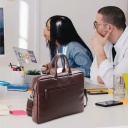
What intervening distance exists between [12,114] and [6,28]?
2.55 meters

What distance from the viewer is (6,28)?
12.5 ft

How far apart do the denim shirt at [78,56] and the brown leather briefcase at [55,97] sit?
141 cm

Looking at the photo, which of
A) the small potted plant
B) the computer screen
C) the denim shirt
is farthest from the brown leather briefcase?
the denim shirt

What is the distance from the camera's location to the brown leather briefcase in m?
1.25

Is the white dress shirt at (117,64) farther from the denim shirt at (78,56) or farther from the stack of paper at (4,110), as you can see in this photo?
the stack of paper at (4,110)

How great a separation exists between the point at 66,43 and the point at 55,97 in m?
1.76

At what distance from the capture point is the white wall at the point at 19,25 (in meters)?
3.78

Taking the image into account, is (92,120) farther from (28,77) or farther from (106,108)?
(28,77)

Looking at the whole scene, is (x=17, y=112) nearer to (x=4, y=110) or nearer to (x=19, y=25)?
(x=4, y=110)

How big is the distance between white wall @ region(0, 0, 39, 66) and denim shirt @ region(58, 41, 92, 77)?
3.23 feet

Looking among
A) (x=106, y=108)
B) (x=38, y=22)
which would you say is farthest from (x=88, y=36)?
(x=106, y=108)

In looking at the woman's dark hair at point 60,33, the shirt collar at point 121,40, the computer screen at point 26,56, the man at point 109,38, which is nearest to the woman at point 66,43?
the woman's dark hair at point 60,33

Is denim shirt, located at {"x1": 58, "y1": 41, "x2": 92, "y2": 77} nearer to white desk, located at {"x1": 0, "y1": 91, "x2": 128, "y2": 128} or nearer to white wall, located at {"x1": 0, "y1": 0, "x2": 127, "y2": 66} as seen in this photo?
white wall, located at {"x1": 0, "y1": 0, "x2": 127, "y2": 66}


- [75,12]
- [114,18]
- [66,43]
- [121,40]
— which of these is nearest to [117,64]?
[121,40]
